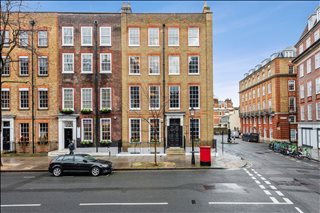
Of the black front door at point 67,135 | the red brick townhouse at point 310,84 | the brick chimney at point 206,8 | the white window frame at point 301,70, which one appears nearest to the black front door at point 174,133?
the black front door at point 67,135

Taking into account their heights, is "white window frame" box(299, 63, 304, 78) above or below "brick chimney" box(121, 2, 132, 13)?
below

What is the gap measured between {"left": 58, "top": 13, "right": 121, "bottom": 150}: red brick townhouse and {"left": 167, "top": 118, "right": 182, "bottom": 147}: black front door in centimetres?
574

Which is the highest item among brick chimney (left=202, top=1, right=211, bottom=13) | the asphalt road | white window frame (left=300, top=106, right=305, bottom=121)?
brick chimney (left=202, top=1, right=211, bottom=13)

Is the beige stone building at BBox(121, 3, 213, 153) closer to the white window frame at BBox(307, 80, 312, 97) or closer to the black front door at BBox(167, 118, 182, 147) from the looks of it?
the black front door at BBox(167, 118, 182, 147)

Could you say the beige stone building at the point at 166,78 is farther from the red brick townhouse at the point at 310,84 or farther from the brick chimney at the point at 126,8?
the red brick townhouse at the point at 310,84

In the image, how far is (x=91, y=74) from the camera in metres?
31.8

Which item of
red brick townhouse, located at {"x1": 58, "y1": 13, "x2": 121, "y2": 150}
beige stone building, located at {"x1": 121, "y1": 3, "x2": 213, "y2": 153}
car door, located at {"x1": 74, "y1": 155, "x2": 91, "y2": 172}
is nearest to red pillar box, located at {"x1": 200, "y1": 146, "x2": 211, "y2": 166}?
car door, located at {"x1": 74, "y1": 155, "x2": 91, "y2": 172}

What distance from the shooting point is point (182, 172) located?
19.4m

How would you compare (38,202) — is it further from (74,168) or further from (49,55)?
(49,55)

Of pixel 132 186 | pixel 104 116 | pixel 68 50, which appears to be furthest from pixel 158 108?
pixel 132 186

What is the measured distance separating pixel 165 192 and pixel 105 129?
63.9 ft

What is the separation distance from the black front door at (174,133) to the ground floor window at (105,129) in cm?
669

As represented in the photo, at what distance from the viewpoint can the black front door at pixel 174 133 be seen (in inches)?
1248

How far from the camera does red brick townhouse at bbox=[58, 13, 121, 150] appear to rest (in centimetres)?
3156
